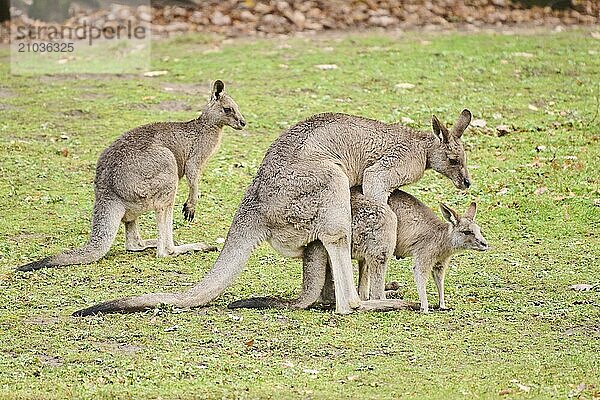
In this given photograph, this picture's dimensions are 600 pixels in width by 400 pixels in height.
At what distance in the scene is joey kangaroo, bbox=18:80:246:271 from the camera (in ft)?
25.1

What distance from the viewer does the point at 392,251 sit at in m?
6.73

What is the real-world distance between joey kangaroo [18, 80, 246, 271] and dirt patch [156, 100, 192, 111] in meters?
3.37

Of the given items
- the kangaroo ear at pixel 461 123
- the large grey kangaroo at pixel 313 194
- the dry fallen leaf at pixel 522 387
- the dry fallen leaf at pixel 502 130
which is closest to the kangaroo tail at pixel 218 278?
the large grey kangaroo at pixel 313 194

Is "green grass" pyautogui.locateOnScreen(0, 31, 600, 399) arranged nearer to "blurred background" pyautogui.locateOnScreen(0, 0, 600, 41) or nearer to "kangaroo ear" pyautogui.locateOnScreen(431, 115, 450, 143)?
"blurred background" pyautogui.locateOnScreen(0, 0, 600, 41)

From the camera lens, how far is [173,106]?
11.9 m

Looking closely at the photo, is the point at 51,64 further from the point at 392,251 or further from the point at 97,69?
the point at 392,251

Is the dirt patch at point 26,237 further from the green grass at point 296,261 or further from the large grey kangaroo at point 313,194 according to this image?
the large grey kangaroo at point 313,194

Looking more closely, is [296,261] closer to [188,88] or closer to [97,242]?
[97,242]

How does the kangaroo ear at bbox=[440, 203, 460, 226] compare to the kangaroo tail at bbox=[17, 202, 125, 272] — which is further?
the kangaroo tail at bbox=[17, 202, 125, 272]

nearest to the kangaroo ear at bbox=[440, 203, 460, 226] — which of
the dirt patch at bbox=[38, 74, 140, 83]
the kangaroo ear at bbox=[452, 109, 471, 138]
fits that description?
the kangaroo ear at bbox=[452, 109, 471, 138]

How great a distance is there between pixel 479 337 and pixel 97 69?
8679 millimetres

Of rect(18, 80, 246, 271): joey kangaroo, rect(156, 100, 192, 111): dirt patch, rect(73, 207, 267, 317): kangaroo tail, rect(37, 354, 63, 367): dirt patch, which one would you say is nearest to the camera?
rect(37, 354, 63, 367): dirt patch

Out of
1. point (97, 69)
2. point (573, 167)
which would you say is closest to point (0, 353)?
point (573, 167)

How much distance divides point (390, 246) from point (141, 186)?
6.48 feet
